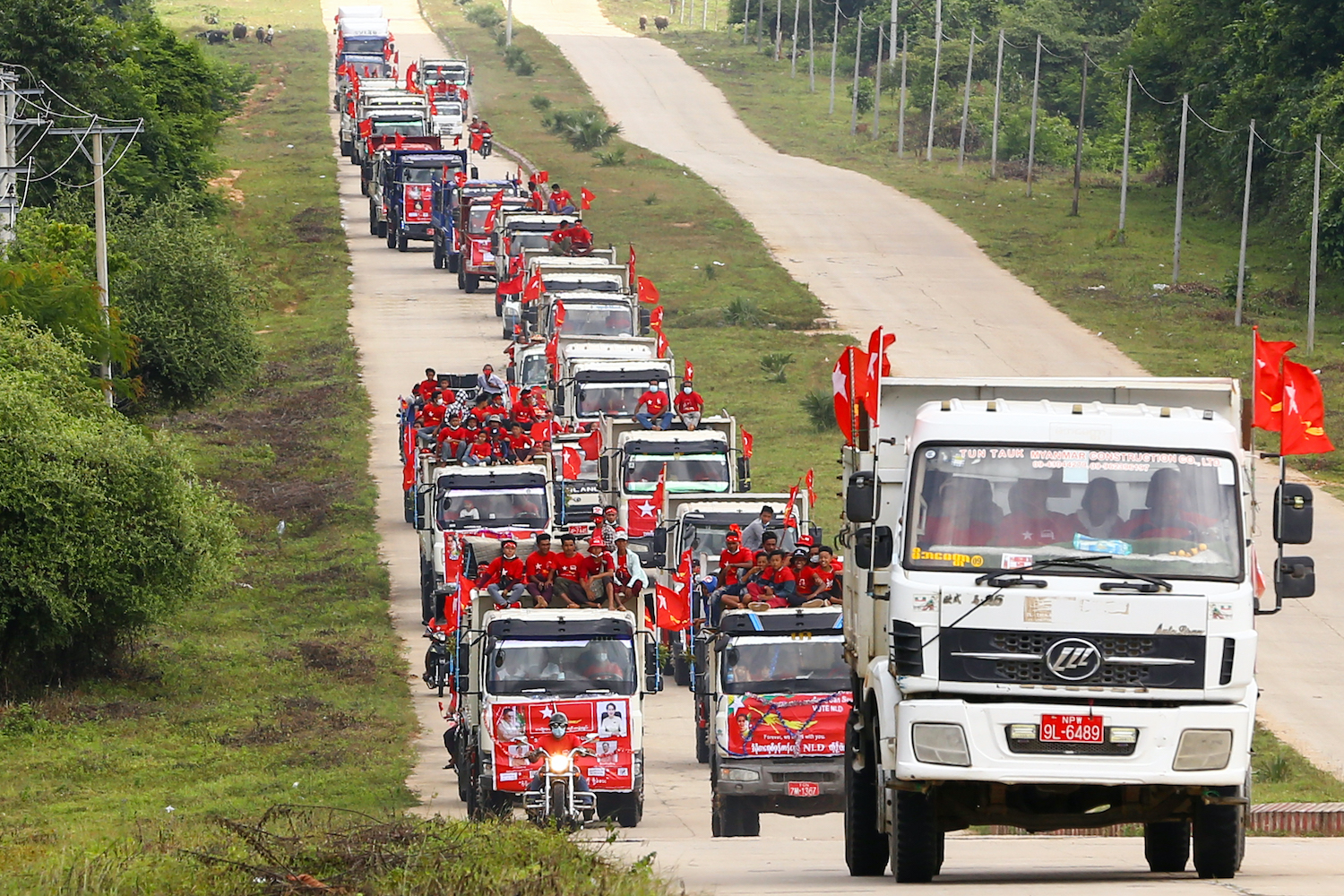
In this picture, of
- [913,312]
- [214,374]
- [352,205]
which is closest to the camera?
[214,374]

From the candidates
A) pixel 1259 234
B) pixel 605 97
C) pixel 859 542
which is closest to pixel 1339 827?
pixel 859 542

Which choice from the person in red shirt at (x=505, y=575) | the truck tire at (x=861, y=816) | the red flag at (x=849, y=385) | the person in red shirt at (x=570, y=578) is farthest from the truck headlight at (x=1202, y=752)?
the person in red shirt at (x=570, y=578)

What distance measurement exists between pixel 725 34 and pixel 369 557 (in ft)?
313

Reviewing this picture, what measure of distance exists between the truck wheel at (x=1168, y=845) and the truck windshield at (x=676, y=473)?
706 inches

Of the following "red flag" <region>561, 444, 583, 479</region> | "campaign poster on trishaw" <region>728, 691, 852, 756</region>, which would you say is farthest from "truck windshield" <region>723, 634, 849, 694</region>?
"red flag" <region>561, 444, 583, 479</region>

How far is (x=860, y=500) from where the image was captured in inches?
500

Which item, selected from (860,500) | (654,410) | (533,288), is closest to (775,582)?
(860,500)

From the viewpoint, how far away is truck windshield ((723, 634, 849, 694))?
20.8 meters

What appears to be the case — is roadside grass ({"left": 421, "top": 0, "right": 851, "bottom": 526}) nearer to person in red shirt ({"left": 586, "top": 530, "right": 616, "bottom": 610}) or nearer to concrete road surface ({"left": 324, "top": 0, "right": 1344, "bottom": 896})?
concrete road surface ({"left": 324, "top": 0, "right": 1344, "bottom": 896})

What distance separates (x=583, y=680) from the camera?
20125 millimetres

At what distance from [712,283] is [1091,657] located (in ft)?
170

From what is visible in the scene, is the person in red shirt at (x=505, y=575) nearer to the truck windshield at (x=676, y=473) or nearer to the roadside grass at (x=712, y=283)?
the truck windshield at (x=676, y=473)

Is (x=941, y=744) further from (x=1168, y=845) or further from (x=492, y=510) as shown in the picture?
(x=492, y=510)

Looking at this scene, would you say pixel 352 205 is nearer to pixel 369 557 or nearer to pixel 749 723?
Result: pixel 369 557
